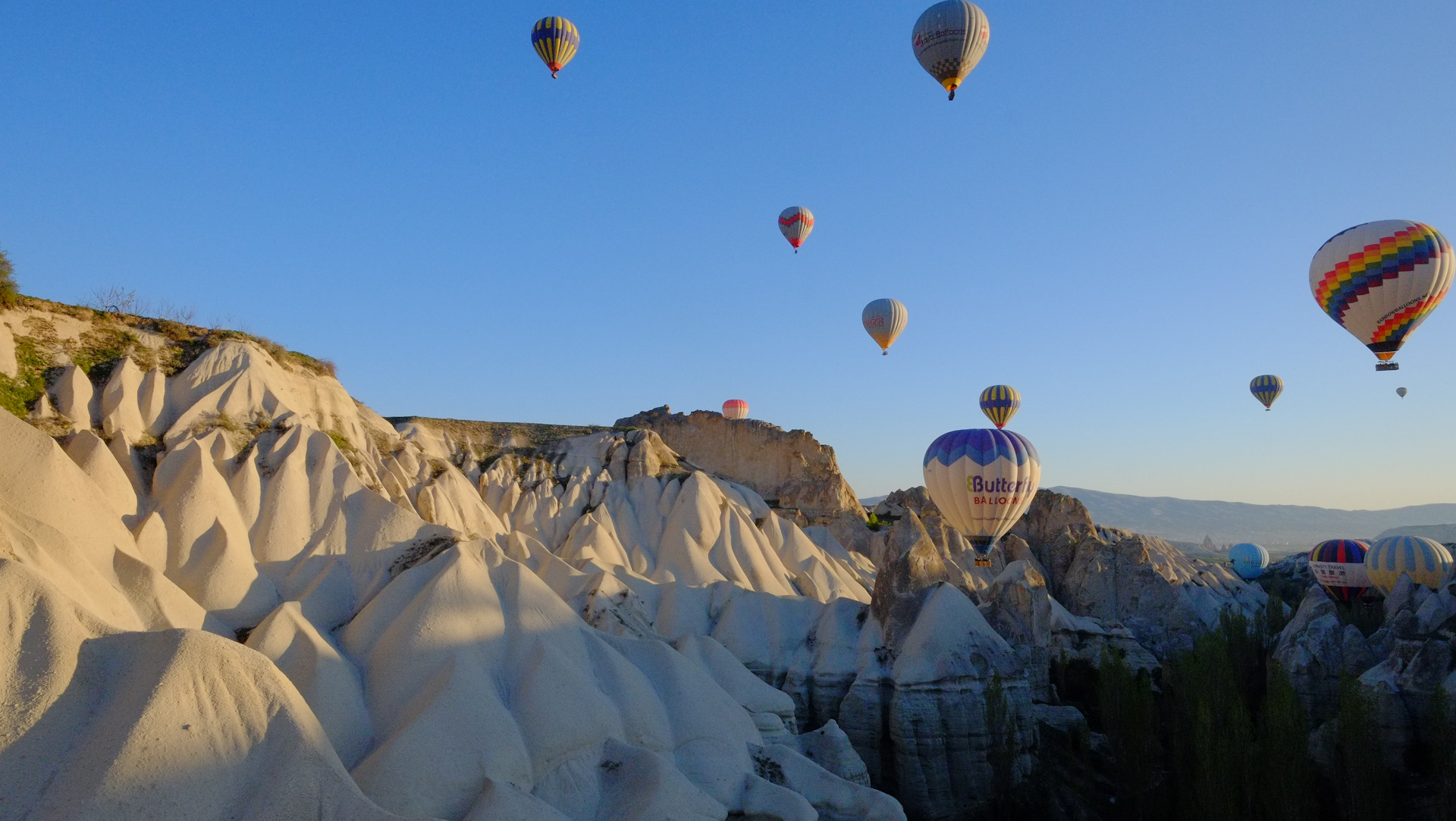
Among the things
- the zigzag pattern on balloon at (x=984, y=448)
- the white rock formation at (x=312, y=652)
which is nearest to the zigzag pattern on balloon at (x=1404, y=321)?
the zigzag pattern on balloon at (x=984, y=448)

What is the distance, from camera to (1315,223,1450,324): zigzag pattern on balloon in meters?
31.7

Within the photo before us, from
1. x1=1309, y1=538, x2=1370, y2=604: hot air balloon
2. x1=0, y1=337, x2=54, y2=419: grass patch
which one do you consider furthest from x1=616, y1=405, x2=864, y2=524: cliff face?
x1=0, y1=337, x2=54, y2=419: grass patch

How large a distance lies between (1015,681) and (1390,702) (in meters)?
11.0

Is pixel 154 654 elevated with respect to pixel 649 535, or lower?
lower

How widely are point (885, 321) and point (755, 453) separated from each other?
17.3 m

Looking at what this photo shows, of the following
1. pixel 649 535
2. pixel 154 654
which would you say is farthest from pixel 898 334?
pixel 154 654

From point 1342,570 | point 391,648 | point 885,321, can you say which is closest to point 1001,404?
point 885,321

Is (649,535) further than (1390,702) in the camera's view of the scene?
Yes

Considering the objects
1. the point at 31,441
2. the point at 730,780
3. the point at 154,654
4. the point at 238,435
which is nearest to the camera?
the point at 154,654

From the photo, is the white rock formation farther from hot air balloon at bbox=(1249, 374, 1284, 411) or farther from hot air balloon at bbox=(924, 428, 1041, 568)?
hot air balloon at bbox=(1249, 374, 1284, 411)

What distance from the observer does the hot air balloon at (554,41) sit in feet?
128

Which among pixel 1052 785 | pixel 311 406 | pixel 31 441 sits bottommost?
pixel 1052 785

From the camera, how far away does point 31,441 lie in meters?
17.3

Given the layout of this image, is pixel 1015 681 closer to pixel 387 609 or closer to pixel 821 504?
pixel 387 609
